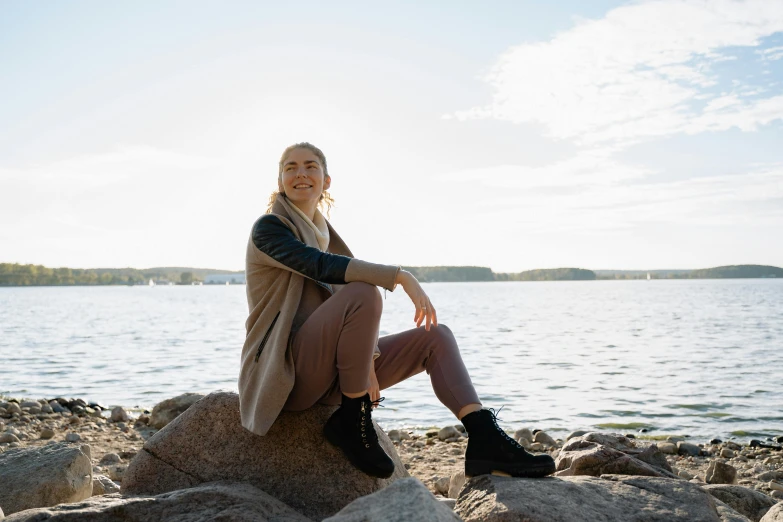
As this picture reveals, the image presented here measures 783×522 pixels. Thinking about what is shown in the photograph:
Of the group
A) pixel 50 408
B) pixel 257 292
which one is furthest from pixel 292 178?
A: pixel 50 408

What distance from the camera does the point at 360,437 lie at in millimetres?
4289

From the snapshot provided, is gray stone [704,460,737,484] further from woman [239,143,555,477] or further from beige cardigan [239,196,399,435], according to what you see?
beige cardigan [239,196,399,435]

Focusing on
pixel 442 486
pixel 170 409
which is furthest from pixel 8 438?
pixel 442 486

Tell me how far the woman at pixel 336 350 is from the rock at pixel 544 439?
20.1 feet

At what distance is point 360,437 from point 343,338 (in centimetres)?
64

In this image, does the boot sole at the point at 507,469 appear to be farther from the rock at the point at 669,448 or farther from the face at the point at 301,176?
the rock at the point at 669,448

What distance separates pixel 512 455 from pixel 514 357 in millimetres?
18067

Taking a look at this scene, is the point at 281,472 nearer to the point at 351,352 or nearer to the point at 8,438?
the point at 351,352

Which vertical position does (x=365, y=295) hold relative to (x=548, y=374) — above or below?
above

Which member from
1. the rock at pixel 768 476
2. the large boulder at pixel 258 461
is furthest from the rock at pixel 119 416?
the rock at pixel 768 476

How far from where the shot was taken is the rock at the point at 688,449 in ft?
31.8

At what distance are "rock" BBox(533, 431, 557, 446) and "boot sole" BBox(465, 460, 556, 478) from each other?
243 inches

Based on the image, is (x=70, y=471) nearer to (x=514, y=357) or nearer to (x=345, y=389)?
(x=345, y=389)

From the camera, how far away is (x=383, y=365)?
466cm
